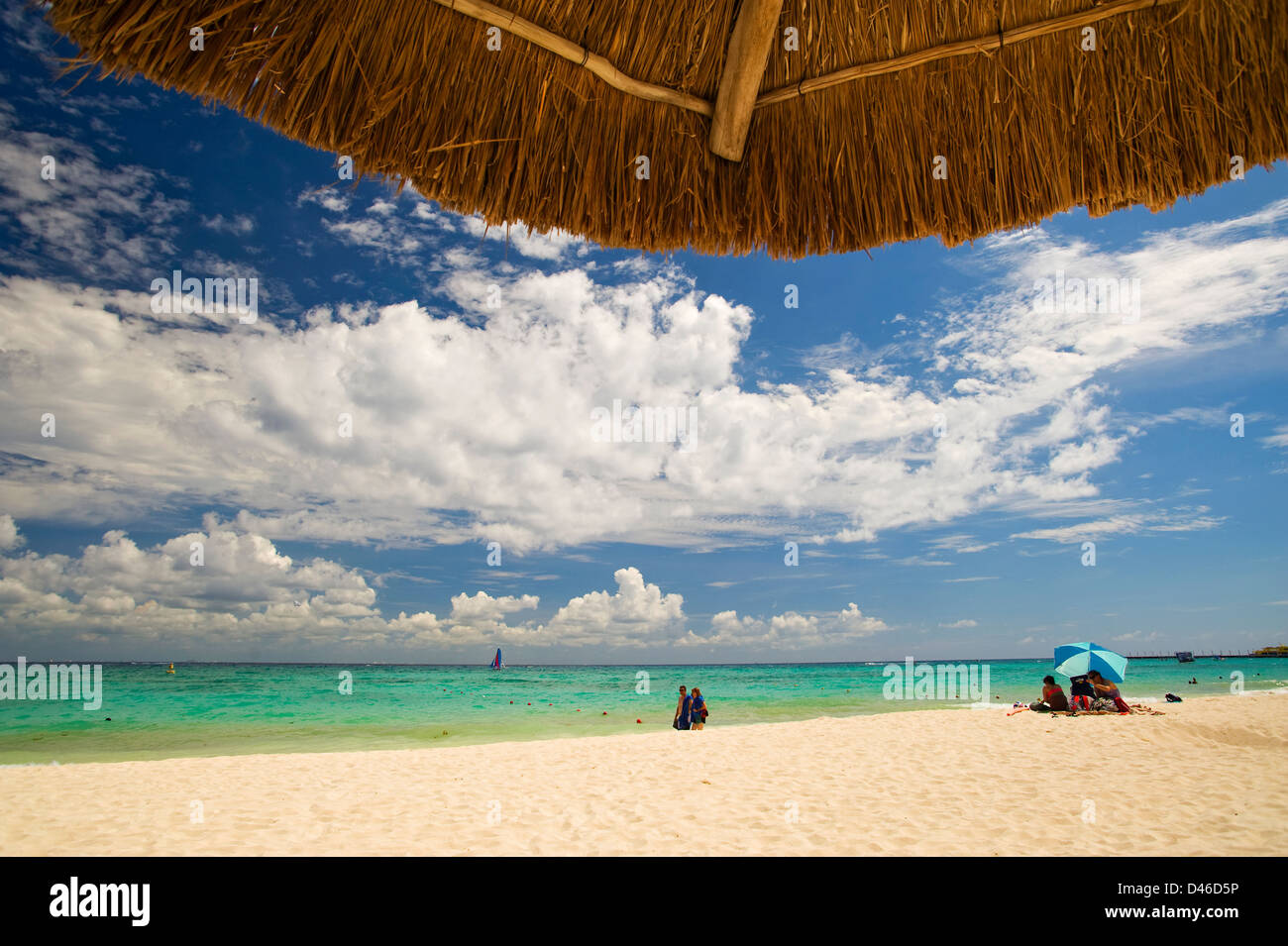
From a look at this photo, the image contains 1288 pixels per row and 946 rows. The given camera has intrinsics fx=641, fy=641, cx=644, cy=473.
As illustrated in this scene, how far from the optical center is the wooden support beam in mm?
1932

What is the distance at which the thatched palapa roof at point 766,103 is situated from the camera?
187 centimetres

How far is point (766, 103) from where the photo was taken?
7.22 feet

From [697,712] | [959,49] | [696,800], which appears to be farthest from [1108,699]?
[959,49]

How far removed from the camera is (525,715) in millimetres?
18719

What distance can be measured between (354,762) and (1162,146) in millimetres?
9249

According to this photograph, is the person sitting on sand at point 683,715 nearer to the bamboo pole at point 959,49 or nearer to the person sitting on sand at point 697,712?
the person sitting on sand at point 697,712

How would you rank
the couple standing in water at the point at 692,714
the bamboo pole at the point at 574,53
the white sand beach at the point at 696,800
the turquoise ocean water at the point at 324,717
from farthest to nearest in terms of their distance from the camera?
the turquoise ocean water at the point at 324,717, the couple standing in water at the point at 692,714, the white sand beach at the point at 696,800, the bamboo pole at the point at 574,53

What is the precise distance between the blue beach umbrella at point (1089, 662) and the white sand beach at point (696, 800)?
254 centimetres

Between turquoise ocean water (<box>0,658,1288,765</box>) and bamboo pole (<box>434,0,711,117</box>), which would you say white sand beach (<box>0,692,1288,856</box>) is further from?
turquoise ocean water (<box>0,658,1288,765</box>)

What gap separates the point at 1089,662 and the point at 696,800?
396 inches

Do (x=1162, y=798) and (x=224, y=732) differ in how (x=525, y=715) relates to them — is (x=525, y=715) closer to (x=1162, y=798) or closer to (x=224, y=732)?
(x=224, y=732)

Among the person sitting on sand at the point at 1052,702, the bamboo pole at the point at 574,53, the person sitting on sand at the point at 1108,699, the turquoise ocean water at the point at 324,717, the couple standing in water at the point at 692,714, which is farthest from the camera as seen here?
the turquoise ocean water at the point at 324,717

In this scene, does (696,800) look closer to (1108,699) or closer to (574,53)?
(574,53)

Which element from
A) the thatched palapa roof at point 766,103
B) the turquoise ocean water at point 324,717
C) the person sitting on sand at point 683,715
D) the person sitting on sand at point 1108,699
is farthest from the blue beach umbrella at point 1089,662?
the thatched palapa roof at point 766,103
